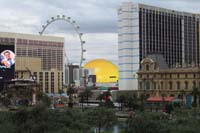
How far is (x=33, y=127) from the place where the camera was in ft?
160

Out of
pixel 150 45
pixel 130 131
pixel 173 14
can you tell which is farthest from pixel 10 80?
pixel 130 131

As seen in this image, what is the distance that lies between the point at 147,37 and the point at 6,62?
46.5 meters

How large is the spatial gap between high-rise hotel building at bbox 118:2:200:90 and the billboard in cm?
3587

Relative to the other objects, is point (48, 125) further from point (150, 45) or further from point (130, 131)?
point (150, 45)

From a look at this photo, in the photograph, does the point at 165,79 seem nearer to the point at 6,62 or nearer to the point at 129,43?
the point at 129,43

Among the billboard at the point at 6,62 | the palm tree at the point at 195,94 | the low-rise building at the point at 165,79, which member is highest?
the billboard at the point at 6,62

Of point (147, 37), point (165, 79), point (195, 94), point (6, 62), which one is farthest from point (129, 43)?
point (195, 94)

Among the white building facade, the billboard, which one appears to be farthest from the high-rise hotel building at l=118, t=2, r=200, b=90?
the billboard

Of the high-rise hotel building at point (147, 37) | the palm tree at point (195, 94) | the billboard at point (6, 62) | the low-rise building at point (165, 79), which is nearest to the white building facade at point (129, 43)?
the high-rise hotel building at point (147, 37)

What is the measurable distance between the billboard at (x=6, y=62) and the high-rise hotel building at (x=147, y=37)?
35.9 m

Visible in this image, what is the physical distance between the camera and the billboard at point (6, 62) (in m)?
167

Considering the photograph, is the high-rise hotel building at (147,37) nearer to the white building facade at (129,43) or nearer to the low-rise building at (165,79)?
the white building facade at (129,43)

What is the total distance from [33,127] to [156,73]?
89915mm

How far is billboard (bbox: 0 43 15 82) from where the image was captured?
166875mm
